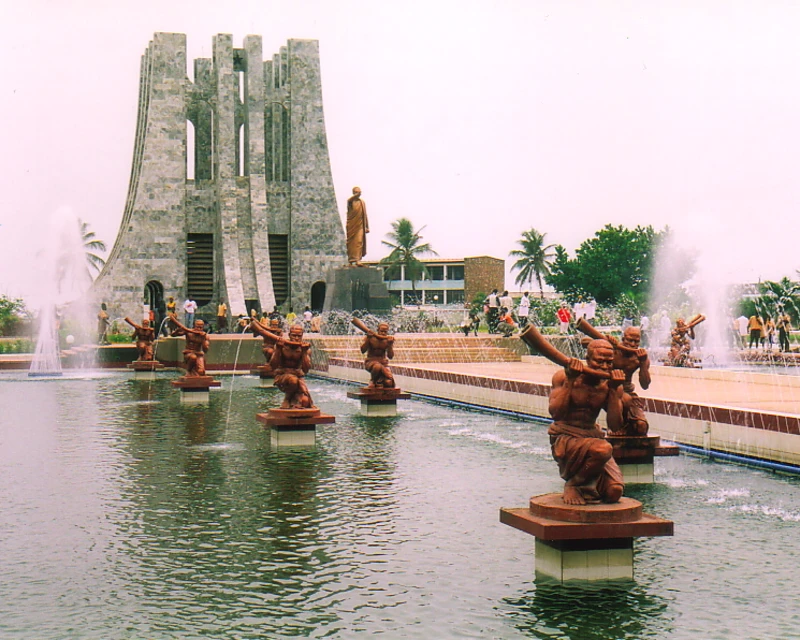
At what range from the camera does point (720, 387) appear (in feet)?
52.4

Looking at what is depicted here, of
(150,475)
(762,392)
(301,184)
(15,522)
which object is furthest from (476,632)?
(301,184)

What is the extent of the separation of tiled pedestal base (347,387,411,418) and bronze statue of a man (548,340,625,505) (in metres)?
8.68

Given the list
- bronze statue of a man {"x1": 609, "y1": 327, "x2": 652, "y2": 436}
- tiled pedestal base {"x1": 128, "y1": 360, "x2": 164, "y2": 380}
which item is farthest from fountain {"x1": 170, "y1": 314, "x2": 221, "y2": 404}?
bronze statue of a man {"x1": 609, "y1": 327, "x2": 652, "y2": 436}

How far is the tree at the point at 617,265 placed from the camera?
7081 centimetres

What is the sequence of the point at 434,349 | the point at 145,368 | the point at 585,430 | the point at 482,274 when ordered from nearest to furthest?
the point at 585,430 → the point at 145,368 → the point at 434,349 → the point at 482,274

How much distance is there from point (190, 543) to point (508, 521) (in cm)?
207

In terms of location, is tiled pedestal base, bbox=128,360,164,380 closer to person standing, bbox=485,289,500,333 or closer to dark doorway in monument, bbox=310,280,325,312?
person standing, bbox=485,289,500,333

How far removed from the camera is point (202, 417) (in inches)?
560

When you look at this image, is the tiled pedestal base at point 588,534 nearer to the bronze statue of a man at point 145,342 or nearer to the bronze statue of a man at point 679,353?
the bronze statue of a man at point 679,353

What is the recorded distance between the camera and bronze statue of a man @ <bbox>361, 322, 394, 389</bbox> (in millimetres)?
14203

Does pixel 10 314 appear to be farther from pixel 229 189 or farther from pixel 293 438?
pixel 293 438

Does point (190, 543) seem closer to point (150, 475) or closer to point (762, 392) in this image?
point (150, 475)

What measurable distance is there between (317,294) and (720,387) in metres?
30.5

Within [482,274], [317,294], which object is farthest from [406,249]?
[317,294]
